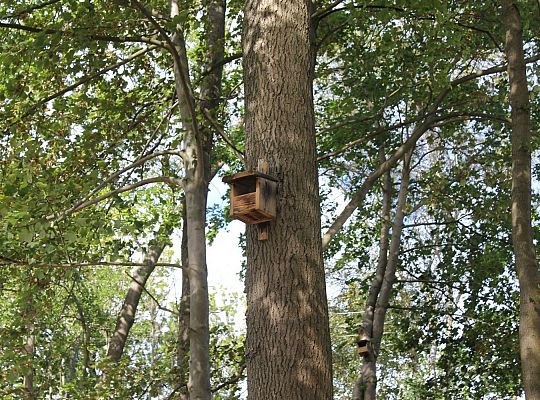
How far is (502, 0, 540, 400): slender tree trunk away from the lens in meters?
6.45

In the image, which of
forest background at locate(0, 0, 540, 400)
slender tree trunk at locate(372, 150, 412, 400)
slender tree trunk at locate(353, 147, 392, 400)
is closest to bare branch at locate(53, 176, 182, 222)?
forest background at locate(0, 0, 540, 400)

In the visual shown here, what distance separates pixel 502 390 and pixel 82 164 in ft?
20.6

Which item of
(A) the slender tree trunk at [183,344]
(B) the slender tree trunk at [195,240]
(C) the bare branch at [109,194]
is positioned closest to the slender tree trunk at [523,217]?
(B) the slender tree trunk at [195,240]

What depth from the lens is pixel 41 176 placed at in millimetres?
7633

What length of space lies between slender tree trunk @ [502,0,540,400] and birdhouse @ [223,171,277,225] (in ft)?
10.8

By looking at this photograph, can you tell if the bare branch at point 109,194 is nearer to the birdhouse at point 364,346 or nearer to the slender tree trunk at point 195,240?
the slender tree trunk at point 195,240

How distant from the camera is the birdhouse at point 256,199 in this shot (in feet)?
13.2

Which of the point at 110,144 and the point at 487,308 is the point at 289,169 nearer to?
the point at 110,144

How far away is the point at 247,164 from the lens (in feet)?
14.2

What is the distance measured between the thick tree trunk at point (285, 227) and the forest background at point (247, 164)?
0.01 metres

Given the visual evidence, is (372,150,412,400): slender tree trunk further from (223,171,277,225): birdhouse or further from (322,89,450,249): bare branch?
(223,171,277,225): birdhouse

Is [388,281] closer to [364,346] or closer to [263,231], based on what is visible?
[364,346]

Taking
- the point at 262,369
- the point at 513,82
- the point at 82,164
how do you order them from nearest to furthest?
1. the point at 262,369
2. the point at 513,82
3. the point at 82,164

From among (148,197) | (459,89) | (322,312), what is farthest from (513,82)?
(148,197)
